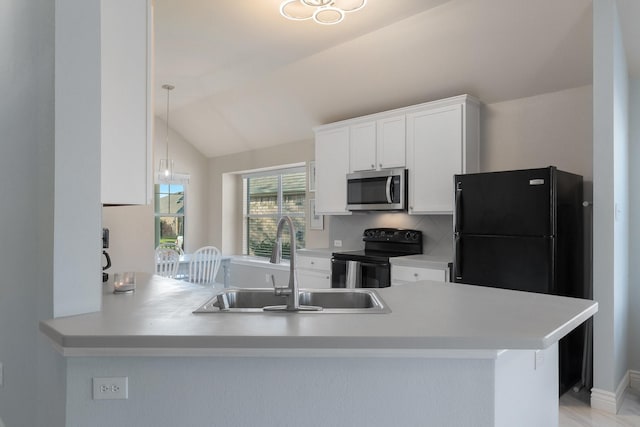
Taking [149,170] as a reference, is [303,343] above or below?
below

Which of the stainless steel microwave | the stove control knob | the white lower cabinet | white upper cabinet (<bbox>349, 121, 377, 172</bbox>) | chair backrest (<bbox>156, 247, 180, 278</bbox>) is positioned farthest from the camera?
chair backrest (<bbox>156, 247, 180, 278</bbox>)

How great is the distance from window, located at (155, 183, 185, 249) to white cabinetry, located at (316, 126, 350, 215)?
3011mm

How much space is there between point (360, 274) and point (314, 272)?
76 centimetres

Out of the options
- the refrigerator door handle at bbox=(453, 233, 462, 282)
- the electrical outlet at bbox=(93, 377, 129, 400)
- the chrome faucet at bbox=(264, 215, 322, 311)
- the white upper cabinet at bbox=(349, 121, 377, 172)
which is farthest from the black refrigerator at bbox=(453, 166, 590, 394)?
the electrical outlet at bbox=(93, 377, 129, 400)

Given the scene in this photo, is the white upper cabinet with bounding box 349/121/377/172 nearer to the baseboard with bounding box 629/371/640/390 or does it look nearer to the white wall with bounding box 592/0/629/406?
the white wall with bounding box 592/0/629/406

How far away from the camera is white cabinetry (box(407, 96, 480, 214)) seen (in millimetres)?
3613

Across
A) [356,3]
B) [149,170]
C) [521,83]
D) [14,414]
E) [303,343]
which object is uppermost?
[356,3]

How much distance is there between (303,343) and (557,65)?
120 inches

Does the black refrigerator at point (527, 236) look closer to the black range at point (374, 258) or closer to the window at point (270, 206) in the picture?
the black range at point (374, 258)

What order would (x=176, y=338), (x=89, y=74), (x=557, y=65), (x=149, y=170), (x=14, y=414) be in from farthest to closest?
(x=557, y=65), (x=14, y=414), (x=149, y=170), (x=89, y=74), (x=176, y=338)

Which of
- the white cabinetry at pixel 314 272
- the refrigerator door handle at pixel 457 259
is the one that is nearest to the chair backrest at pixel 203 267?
the white cabinetry at pixel 314 272

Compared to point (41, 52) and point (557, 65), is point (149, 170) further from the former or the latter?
point (557, 65)

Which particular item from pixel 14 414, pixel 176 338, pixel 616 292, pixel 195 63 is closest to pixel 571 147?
pixel 616 292

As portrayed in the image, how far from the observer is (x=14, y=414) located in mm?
2045
